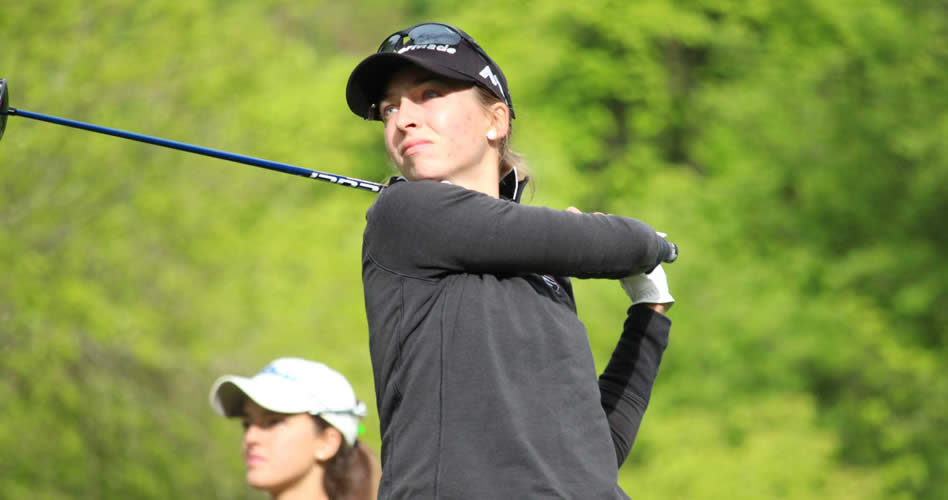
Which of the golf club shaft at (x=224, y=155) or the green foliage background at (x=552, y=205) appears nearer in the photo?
the golf club shaft at (x=224, y=155)

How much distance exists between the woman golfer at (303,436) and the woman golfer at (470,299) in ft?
5.58

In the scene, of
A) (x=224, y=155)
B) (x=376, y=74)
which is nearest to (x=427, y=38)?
(x=376, y=74)

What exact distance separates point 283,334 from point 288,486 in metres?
6.19

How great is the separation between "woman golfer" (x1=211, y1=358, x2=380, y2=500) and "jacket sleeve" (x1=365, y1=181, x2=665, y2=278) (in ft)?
5.83

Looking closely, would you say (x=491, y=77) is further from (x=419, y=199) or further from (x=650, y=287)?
(x=650, y=287)

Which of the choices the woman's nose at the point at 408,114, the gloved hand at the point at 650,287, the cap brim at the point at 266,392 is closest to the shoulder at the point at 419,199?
the woman's nose at the point at 408,114

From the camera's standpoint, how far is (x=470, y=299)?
1845mm

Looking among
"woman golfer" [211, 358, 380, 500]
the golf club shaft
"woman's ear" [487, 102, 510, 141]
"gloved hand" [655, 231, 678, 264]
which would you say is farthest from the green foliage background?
"gloved hand" [655, 231, 678, 264]

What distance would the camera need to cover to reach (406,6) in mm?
18812

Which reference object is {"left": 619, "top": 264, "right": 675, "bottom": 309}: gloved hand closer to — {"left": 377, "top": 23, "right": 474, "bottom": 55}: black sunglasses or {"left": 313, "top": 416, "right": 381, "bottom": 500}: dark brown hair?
{"left": 377, "top": 23, "right": 474, "bottom": 55}: black sunglasses

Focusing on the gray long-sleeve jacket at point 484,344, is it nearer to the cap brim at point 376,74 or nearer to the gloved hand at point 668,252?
the gloved hand at point 668,252

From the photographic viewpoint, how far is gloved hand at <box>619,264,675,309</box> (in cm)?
228

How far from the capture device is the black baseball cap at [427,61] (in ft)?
6.55

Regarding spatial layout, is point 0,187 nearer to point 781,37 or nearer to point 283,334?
point 283,334
